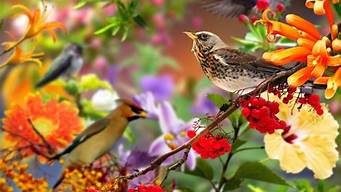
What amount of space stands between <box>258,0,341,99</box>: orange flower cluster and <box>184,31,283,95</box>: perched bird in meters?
0.07

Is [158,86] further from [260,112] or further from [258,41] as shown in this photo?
[260,112]

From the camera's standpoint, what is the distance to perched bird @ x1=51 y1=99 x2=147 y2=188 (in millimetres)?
611

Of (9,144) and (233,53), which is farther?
(9,144)

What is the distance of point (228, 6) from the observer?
1.83 ft

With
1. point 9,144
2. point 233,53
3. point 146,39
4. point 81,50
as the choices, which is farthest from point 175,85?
point 233,53

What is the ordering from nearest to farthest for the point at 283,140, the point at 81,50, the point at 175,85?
the point at 283,140, the point at 81,50, the point at 175,85

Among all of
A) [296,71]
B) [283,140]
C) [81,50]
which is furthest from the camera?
[81,50]

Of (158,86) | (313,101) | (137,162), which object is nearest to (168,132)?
(137,162)

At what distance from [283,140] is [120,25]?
14 centimetres

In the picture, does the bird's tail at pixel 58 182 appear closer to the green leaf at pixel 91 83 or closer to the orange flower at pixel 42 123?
the orange flower at pixel 42 123

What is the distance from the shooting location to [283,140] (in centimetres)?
58

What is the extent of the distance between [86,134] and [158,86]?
620 millimetres

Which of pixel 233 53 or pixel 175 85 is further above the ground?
pixel 233 53

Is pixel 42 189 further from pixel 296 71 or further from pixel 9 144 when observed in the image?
pixel 296 71
